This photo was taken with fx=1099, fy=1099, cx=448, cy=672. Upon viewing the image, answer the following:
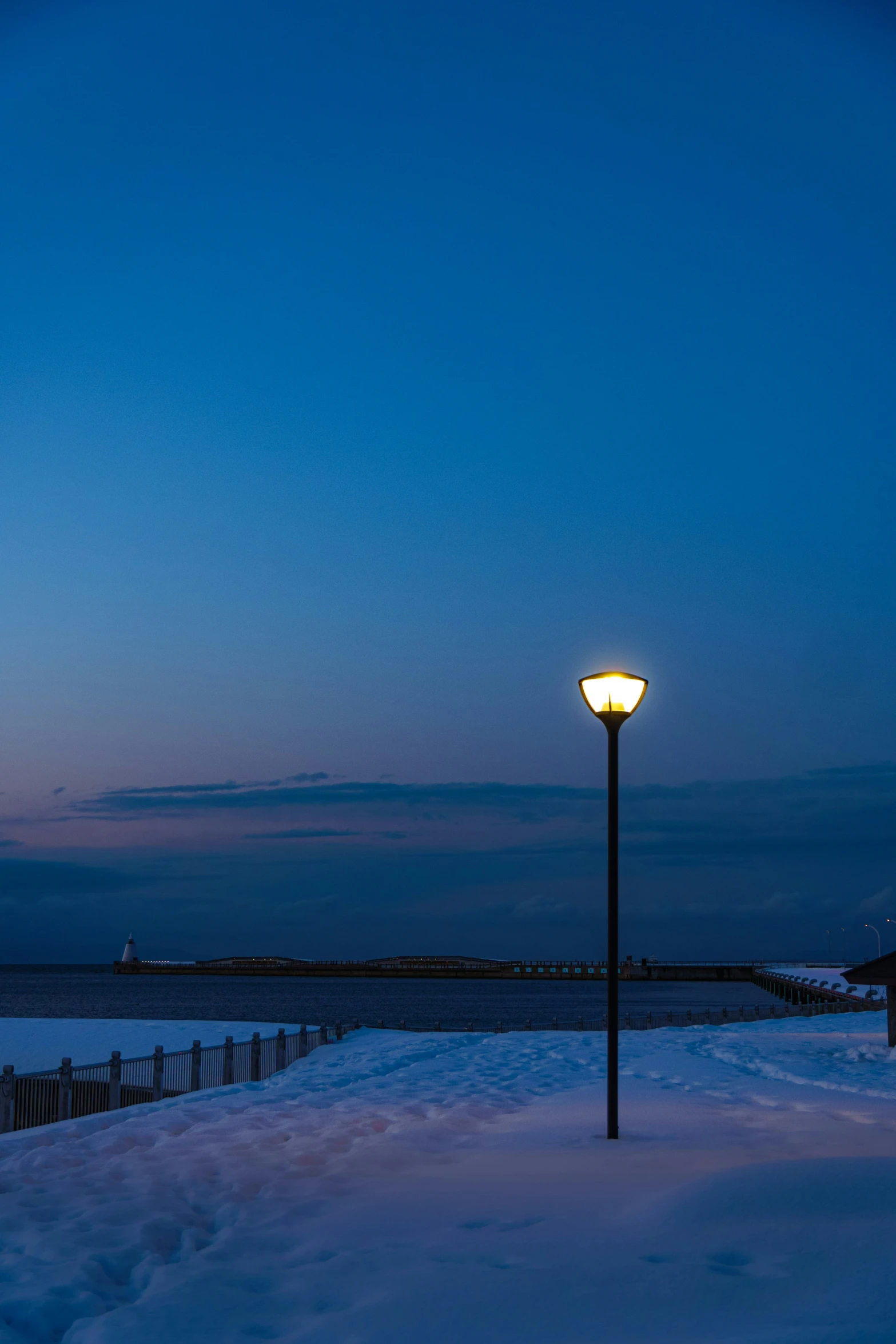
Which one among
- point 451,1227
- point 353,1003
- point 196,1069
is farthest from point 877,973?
point 353,1003

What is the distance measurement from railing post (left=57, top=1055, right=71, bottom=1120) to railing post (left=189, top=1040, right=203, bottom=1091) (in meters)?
3.51

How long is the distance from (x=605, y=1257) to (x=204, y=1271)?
2.72 metres

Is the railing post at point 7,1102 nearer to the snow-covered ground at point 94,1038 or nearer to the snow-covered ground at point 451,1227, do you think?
the snow-covered ground at point 451,1227

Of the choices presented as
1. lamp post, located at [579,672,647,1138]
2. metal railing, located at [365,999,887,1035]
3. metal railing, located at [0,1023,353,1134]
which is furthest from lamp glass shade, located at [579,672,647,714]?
metal railing, located at [365,999,887,1035]

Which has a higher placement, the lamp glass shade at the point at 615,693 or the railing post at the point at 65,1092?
the lamp glass shade at the point at 615,693

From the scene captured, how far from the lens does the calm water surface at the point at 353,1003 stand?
102 meters

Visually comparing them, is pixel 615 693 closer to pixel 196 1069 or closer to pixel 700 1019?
pixel 196 1069

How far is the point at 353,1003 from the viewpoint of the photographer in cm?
13350

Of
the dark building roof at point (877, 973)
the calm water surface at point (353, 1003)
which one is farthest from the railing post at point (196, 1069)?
the calm water surface at point (353, 1003)

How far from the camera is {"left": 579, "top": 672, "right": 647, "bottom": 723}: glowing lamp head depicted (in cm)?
1361

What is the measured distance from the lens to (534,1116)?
→ 14906 mm

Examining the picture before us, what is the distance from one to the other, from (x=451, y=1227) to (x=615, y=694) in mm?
6940

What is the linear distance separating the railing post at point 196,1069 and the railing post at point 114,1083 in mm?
2349

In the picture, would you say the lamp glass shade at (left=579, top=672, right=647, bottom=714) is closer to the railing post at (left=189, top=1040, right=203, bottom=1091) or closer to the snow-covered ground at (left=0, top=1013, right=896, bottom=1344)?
the snow-covered ground at (left=0, top=1013, right=896, bottom=1344)
